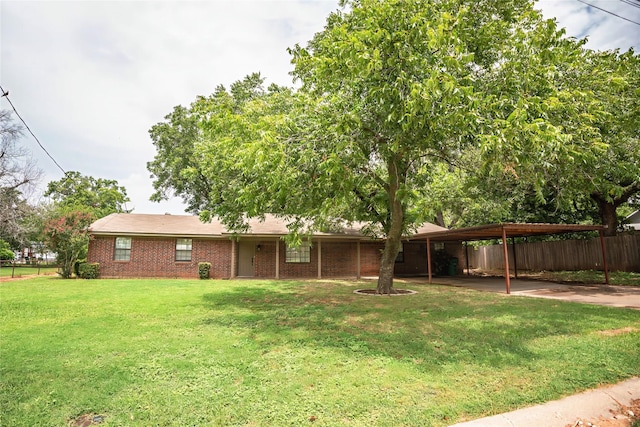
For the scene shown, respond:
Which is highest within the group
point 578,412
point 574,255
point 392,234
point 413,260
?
point 392,234

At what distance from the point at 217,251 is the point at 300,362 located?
1535cm

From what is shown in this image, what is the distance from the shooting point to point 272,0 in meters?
7.69

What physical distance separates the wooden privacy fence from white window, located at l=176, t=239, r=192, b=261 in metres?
17.7

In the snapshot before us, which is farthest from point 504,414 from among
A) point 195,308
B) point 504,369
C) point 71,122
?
point 71,122

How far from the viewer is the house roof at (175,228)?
18109 mm

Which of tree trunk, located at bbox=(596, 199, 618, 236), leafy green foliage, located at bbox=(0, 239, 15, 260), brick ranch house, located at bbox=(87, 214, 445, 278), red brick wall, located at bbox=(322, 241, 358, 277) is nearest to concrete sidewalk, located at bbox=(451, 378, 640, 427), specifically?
brick ranch house, located at bbox=(87, 214, 445, 278)

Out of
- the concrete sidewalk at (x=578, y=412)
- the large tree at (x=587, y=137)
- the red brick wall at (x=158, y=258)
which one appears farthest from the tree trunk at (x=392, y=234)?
the red brick wall at (x=158, y=258)

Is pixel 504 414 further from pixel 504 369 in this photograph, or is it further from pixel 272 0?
pixel 272 0

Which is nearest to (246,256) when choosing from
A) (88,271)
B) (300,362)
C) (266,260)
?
(266,260)

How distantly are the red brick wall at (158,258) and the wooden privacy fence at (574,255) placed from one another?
52.9 ft

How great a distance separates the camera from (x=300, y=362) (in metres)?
4.94

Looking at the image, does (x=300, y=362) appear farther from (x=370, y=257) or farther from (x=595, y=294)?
(x=370, y=257)

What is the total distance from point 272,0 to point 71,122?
1225 cm

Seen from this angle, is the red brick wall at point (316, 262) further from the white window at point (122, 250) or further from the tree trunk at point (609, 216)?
the tree trunk at point (609, 216)
